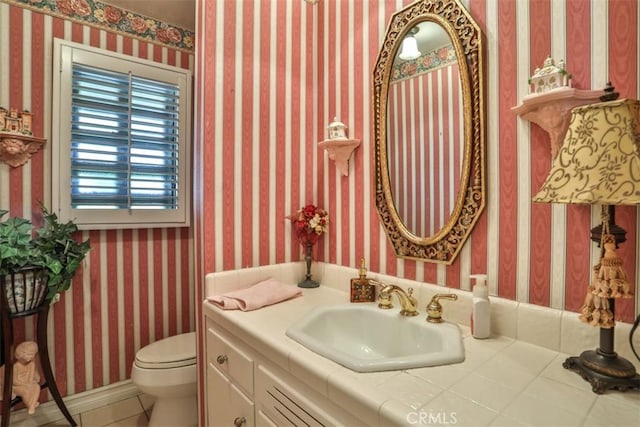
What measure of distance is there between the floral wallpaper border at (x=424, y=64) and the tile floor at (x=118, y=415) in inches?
90.4

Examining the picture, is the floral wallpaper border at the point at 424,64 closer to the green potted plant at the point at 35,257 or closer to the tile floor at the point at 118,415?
the green potted plant at the point at 35,257

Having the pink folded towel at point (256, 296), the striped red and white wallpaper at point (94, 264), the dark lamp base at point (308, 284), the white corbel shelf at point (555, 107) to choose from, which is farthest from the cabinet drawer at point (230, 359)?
the white corbel shelf at point (555, 107)

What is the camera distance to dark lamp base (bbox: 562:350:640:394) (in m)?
0.71

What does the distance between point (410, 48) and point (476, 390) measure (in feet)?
4.07

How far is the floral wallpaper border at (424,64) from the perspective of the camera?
118 cm

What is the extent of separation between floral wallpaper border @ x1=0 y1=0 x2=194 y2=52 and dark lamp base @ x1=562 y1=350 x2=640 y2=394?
2.71 meters

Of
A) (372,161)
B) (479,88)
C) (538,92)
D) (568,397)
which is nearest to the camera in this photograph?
(568,397)

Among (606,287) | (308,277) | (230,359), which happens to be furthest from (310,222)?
(606,287)

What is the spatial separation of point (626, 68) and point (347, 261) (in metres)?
1.21

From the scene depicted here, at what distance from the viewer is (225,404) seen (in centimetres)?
127

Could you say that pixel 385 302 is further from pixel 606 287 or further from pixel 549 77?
pixel 549 77

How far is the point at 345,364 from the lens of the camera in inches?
32.3

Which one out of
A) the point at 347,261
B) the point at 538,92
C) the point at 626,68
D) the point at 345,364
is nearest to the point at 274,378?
the point at 345,364

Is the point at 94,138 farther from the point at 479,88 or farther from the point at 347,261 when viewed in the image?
the point at 479,88
